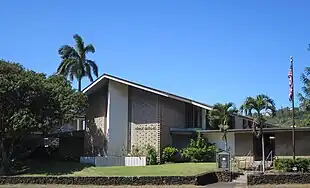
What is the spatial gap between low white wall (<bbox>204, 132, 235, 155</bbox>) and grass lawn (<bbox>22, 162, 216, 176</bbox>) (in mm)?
5038

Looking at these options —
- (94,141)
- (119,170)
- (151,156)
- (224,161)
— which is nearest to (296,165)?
(224,161)

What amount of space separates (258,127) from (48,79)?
19160mm

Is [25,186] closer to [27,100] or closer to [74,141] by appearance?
[27,100]

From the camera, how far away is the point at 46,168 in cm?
3747

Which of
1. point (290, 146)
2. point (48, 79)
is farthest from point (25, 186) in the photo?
point (290, 146)

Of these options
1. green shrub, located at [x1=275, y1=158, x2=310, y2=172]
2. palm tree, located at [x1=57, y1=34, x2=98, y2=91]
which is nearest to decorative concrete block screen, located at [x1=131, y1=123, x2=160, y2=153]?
green shrub, located at [x1=275, y1=158, x2=310, y2=172]

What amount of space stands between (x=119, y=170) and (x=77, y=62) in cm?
2774

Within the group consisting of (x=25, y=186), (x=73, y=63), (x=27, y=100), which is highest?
(x=73, y=63)

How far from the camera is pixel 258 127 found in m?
33.1

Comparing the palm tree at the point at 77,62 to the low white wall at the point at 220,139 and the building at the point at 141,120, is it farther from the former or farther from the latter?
the low white wall at the point at 220,139

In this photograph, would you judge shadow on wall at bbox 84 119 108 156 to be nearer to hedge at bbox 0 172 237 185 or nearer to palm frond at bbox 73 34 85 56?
hedge at bbox 0 172 237 185

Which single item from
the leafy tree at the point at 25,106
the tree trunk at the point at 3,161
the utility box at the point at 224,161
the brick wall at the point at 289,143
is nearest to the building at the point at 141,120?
the brick wall at the point at 289,143

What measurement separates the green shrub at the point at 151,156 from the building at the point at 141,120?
47 centimetres

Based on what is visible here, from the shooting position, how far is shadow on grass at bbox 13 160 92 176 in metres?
34.7
